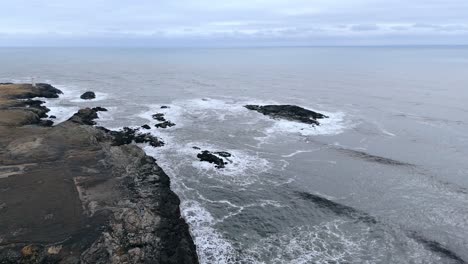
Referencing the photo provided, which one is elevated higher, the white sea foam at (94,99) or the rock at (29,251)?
the rock at (29,251)

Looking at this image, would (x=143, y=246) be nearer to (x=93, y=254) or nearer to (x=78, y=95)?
(x=93, y=254)

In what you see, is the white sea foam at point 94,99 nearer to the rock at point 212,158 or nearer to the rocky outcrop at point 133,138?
the rocky outcrop at point 133,138

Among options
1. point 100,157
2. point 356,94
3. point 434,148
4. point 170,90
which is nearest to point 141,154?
point 100,157

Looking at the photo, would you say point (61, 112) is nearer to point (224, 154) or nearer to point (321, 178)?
point (224, 154)

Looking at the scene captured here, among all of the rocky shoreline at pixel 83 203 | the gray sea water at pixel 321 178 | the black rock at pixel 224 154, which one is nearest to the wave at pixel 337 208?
the gray sea water at pixel 321 178

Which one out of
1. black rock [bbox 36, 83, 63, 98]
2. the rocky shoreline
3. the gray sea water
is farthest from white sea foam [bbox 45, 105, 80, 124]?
the rocky shoreline

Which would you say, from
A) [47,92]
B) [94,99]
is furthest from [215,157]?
[47,92]
